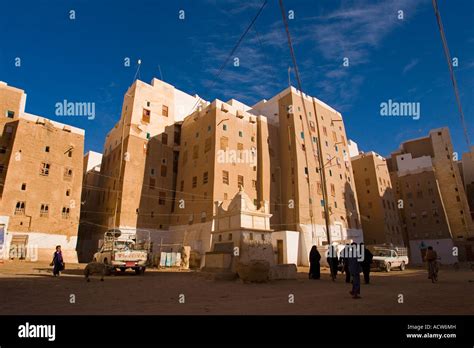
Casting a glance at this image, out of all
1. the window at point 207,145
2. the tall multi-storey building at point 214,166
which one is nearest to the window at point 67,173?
the tall multi-storey building at point 214,166

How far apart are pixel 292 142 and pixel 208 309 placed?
1531 inches

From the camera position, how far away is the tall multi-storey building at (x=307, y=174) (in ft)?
135

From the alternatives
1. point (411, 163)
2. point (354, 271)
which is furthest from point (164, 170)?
point (411, 163)

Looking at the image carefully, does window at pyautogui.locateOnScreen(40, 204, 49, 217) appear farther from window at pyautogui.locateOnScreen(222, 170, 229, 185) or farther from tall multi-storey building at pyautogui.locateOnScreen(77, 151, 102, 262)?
window at pyautogui.locateOnScreen(222, 170, 229, 185)

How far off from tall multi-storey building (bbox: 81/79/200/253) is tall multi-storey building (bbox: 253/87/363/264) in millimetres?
14293

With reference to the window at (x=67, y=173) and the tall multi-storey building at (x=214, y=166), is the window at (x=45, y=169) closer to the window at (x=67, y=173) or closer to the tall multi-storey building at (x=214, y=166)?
the window at (x=67, y=173)

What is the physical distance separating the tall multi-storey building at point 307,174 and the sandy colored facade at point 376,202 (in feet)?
20.5

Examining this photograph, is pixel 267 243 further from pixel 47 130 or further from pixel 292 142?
pixel 47 130

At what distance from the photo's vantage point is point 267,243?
20359mm

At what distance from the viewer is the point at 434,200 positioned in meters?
57.8

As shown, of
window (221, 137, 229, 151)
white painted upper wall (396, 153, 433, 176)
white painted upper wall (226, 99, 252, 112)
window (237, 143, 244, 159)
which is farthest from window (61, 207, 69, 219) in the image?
white painted upper wall (396, 153, 433, 176)

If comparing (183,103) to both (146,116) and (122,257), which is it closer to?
(146,116)
